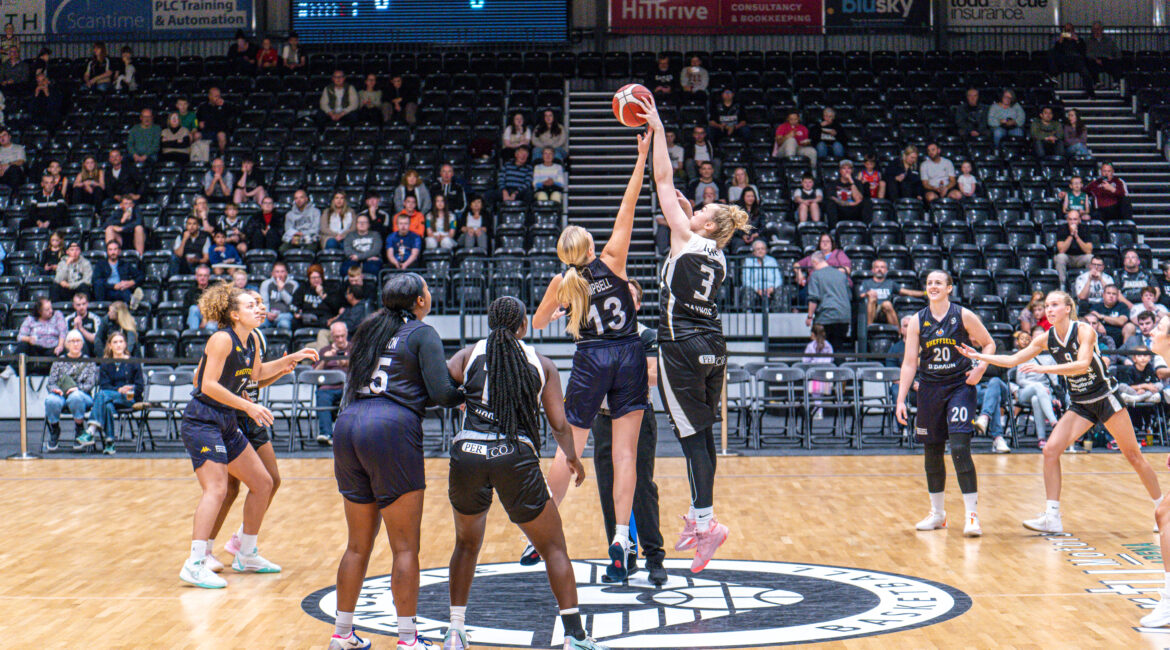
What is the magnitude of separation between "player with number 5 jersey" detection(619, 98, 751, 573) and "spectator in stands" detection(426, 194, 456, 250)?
381 inches

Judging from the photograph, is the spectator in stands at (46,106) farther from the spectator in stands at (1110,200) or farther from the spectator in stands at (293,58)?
the spectator in stands at (1110,200)

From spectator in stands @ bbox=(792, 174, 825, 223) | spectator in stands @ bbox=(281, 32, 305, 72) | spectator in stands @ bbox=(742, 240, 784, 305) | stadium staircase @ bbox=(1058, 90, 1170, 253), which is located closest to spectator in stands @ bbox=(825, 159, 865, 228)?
spectator in stands @ bbox=(792, 174, 825, 223)

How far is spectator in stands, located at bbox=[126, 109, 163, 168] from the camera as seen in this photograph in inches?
721

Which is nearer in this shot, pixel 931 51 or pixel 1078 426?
pixel 1078 426

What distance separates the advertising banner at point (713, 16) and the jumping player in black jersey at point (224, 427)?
54.3ft

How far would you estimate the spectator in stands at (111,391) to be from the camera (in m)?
12.5

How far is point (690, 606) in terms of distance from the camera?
220 inches

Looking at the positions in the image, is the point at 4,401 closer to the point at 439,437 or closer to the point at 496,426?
the point at 439,437

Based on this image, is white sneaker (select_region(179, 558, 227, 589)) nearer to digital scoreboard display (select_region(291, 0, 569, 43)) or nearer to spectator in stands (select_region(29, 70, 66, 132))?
spectator in stands (select_region(29, 70, 66, 132))

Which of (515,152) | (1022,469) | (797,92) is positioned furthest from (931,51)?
(1022,469)

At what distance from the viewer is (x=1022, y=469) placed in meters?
10.7

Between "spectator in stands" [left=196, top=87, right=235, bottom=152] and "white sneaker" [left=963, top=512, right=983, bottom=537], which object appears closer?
"white sneaker" [left=963, top=512, right=983, bottom=537]

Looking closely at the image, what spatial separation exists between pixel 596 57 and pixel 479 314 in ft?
25.6

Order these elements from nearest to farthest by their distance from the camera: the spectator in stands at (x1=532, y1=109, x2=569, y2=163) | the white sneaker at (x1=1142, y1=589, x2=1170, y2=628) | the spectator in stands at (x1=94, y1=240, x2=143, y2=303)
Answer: the white sneaker at (x1=1142, y1=589, x2=1170, y2=628), the spectator in stands at (x1=94, y1=240, x2=143, y2=303), the spectator in stands at (x1=532, y1=109, x2=569, y2=163)
